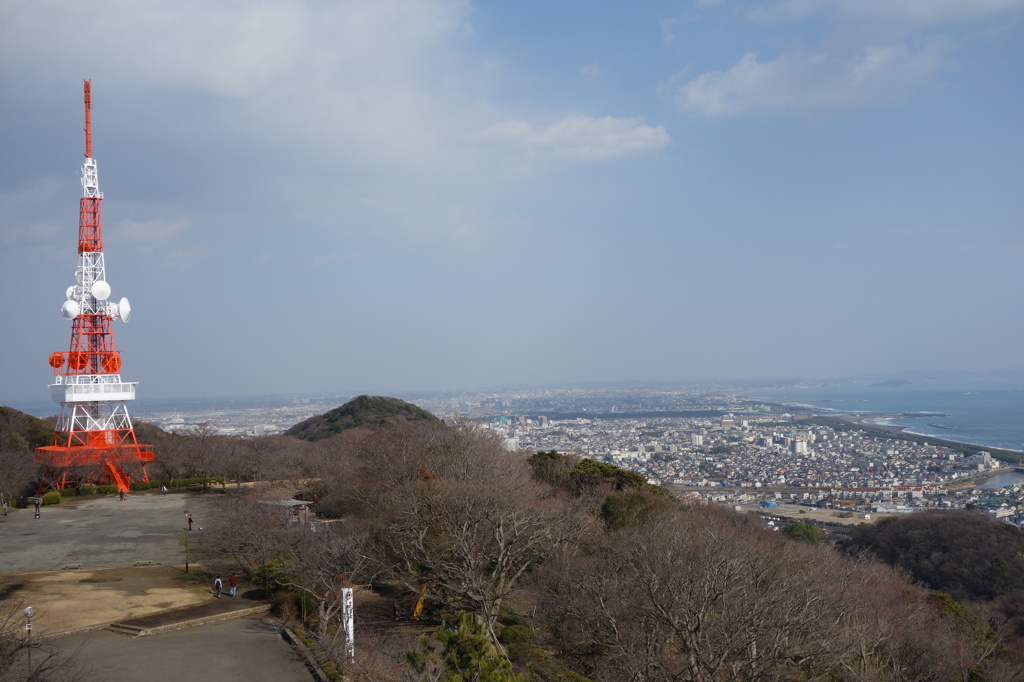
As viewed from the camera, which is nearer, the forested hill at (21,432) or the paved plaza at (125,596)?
the paved plaza at (125,596)

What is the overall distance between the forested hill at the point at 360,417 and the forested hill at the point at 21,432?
699 inches

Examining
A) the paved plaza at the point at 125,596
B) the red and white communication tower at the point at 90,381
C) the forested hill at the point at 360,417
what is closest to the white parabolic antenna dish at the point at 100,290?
the red and white communication tower at the point at 90,381

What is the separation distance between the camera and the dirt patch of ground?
49.7ft

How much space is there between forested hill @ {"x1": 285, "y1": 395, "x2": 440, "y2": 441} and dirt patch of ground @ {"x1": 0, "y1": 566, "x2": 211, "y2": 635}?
110 feet

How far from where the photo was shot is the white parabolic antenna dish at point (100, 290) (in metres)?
31.1

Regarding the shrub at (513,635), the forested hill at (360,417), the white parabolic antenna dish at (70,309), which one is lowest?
Result: the shrub at (513,635)

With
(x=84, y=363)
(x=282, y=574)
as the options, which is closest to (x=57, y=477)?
(x=84, y=363)

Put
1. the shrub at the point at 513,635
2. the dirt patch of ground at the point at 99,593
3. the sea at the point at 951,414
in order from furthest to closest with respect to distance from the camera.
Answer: the sea at the point at 951,414 < the shrub at the point at 513,635 < the dirt patch of ground at the point at 99,593

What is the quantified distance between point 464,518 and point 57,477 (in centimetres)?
2379

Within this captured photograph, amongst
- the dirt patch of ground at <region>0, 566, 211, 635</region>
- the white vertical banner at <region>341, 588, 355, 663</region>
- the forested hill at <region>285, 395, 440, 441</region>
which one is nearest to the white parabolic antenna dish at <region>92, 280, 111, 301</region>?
the dirt patch of ground at <region>0, 566, 211, 635</region>

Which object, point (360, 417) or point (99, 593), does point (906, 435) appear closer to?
point (360, 417)

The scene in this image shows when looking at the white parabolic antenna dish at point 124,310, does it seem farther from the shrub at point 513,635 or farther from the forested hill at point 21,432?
the shrub at point 513,635

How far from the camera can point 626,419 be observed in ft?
337

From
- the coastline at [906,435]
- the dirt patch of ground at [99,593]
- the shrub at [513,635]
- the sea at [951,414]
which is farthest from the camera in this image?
the sea at [951,414]
